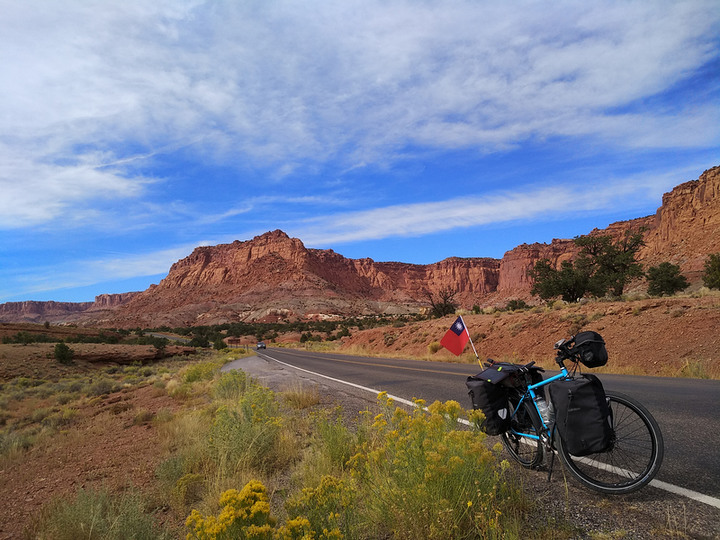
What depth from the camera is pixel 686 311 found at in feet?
→ 48.4

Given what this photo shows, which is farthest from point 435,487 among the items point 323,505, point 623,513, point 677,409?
point 677,409

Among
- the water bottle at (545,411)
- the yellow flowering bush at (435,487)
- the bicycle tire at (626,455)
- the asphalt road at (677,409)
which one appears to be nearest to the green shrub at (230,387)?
the asphalt road at (677,409)

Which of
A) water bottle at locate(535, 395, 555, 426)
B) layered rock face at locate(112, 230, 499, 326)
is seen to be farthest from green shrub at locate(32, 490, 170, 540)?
layered rock face at locate(112, 230, 499, 326)

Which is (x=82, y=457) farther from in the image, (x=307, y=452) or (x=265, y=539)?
(x=265, y=539)

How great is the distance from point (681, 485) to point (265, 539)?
3.47m

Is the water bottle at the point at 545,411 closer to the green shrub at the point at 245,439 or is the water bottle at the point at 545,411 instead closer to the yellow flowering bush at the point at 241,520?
the yellow flowering bush at the point at 241,520

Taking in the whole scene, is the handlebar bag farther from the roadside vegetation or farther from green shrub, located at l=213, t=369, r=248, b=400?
green shrub, located at l=213, t=369, r=248, b=400

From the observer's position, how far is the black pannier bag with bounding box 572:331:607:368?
3521mm

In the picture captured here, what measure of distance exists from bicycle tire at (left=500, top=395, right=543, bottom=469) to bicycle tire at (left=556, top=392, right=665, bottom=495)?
0.32 m

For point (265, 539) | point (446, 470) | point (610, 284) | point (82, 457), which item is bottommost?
point (82, 457)

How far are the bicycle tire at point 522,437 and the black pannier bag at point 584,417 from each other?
45 centimetres

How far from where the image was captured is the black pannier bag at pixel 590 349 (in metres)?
3.52

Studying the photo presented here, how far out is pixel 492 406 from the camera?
13.1ft

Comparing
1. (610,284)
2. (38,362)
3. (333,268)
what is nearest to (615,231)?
(333,268)
